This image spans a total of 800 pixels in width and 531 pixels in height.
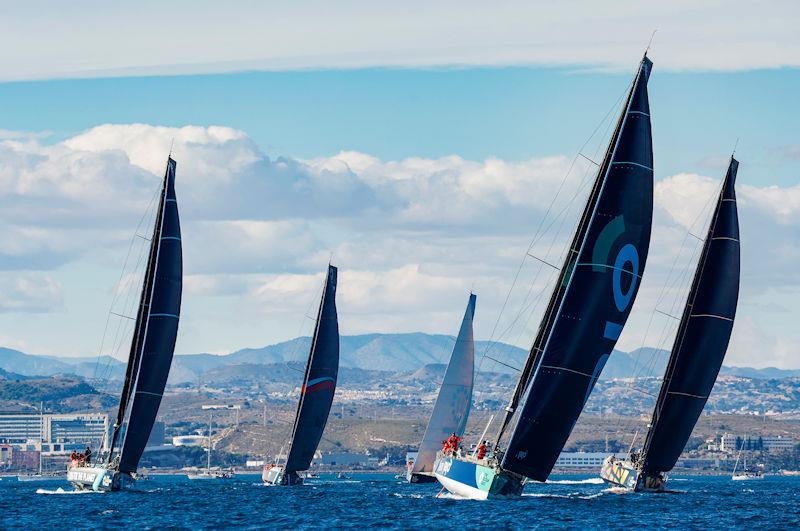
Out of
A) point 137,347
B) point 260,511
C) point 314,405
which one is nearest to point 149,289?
point 137,347

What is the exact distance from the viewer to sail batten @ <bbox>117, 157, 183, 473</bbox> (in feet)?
316

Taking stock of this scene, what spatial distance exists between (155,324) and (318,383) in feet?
94.9

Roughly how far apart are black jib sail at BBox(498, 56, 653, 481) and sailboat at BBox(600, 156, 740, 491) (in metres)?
19.2

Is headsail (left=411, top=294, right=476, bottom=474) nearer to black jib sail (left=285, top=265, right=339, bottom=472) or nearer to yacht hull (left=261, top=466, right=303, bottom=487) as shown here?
black jib sail (left=285, top=265, right=339, bottom=472)

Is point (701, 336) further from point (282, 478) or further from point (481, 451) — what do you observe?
point (282, 478)

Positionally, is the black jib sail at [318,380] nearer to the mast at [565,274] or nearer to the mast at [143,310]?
the mast at [143,310]

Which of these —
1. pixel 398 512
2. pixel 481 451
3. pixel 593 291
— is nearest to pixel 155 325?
pixel 398 512

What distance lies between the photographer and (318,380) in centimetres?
12356

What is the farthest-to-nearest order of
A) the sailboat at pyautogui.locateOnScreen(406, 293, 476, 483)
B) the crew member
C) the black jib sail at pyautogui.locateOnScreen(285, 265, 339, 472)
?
the black jib sail at pyautogui.locateOnScreen(285, 265, 339, 472) < the sailboat at pyautogui.locateOnScreen(406, 293, 476, 483) < the crew member

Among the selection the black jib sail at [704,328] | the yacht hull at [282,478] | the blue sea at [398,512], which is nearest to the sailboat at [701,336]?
the black jib sail at [704,328]

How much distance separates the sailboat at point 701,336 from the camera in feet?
300

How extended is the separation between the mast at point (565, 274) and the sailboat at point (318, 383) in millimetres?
45792

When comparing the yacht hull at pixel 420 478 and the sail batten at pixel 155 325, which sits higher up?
the sail batten at pixel 155 325

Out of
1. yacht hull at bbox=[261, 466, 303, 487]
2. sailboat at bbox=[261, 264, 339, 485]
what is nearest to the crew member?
sailboat at bbox=[261, 264, 339, 485]
